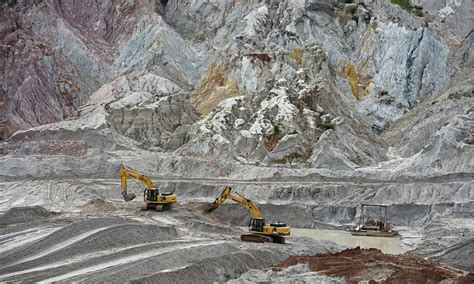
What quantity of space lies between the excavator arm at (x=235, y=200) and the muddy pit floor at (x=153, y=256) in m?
1.41

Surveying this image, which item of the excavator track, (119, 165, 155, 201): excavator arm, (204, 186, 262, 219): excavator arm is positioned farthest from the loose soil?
(119, 165, 155, 201): excavator arm

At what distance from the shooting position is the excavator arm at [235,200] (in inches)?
1121

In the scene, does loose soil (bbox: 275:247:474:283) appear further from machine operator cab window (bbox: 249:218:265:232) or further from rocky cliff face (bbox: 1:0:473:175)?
rocky cliff face (bbox: 1:0:473:175)

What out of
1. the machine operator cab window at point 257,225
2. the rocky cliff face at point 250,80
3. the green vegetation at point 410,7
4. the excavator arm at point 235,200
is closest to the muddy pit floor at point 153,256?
the machine operator cab window at point 257,225

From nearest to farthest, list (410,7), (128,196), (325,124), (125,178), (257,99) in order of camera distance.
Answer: (125,178), (128,196), (325,124), (257,99), (410,7)

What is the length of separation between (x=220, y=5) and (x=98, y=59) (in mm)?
15079

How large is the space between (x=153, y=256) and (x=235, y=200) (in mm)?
8669

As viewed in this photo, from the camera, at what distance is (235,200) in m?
30.0

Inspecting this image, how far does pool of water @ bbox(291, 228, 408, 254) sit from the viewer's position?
2976 cm

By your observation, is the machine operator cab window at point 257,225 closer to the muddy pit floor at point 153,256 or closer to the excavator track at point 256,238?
the excavator track at point 256,238

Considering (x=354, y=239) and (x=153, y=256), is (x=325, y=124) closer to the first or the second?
(x=354, y=239)

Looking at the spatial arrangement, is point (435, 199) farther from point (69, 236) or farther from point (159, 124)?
point (159, 124)

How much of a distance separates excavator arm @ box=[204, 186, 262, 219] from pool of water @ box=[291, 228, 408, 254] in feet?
11.6

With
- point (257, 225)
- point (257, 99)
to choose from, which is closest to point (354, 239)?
point (257, 225)
